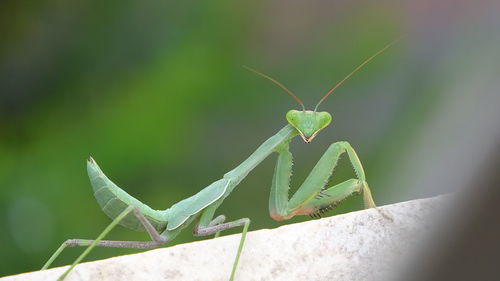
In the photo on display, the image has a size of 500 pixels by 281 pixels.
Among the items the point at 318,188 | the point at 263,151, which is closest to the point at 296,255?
the point at 318,188

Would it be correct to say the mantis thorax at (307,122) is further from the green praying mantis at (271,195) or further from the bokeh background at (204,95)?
the bokeh background at (204,95)

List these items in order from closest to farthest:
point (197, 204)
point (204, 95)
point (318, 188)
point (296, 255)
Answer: point (296, 255) → point (318, 188) → point (197, 204) → point (204, 95)

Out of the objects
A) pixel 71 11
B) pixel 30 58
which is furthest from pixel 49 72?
pixel 71 11

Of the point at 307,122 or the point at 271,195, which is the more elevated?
the point at 307,122

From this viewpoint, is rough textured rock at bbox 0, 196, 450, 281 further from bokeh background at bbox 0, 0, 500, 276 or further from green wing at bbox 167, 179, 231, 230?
bokeh background at bbox 0, 0, 500, 276

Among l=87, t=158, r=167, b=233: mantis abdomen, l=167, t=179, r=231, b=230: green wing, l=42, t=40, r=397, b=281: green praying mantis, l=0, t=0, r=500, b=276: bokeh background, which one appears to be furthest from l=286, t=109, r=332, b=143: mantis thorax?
l=0, t=0, r=500, b=276: bokeh background

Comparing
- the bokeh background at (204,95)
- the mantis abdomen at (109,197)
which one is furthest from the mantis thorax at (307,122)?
the bokeh background at (204,95)

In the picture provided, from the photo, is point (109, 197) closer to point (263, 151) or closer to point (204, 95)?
point (263, 151)
